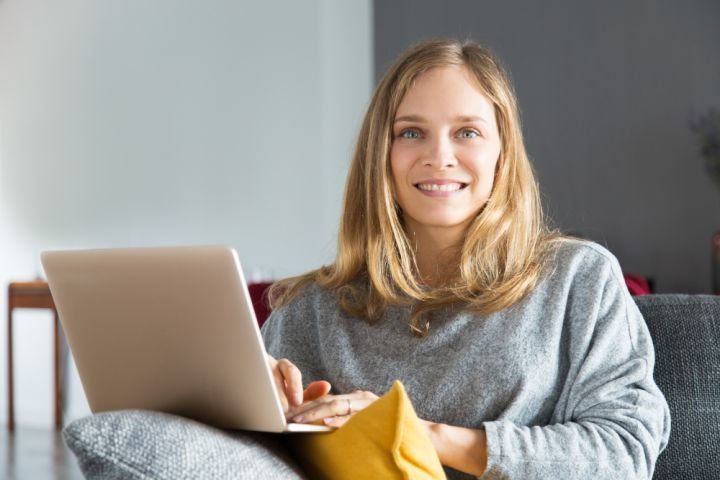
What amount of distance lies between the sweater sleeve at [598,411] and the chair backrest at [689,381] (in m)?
0.13

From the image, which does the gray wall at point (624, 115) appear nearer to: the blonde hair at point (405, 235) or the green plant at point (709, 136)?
the green plant at point (709, 136)

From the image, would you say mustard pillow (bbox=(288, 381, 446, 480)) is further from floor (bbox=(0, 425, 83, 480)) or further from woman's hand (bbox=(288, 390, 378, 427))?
floor (bbox=(0, 425, 83, 480))

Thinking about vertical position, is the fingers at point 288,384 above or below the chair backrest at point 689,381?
above

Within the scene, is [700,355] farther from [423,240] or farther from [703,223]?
[703,223]

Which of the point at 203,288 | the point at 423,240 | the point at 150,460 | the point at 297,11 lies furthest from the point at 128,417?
the point at 297,11

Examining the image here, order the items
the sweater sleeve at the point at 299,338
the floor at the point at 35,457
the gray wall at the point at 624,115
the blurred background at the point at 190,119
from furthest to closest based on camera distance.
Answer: the blurred background at the point at 190,119, the gray wall at the point at 624,115, the floor at the point at 35,457, the sweater sleeve at the point at 299,338

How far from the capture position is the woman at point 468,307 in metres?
1.38

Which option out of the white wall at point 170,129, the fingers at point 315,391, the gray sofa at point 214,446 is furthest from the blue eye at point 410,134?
the white wall at point 170,129

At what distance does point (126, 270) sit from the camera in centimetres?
116

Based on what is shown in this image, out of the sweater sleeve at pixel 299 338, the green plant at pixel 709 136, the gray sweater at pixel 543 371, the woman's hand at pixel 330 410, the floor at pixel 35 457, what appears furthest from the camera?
the green plant at pixel 709 136

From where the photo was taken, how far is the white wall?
5938 millimetres

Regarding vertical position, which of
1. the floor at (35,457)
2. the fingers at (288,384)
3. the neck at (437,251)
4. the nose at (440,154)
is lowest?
the floor at (35,457)

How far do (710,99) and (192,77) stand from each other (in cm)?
311

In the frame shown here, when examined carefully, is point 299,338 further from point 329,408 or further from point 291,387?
point 329,408
